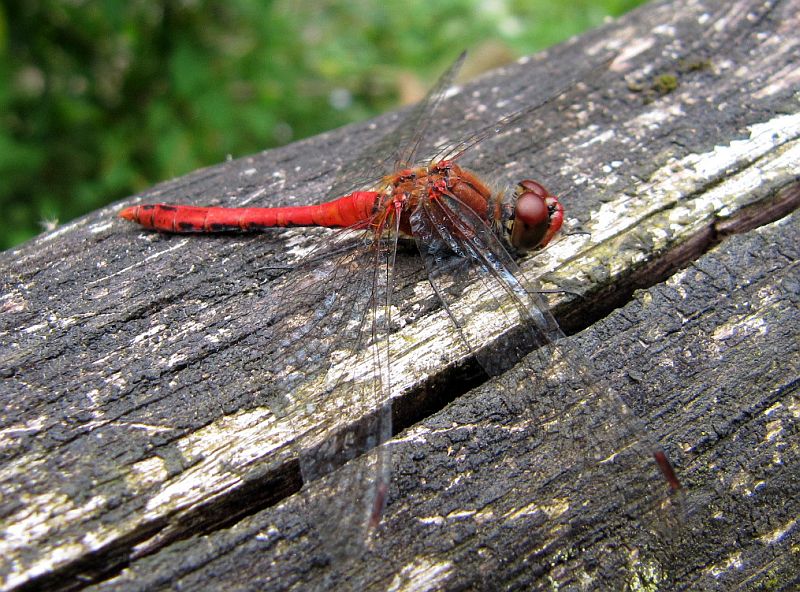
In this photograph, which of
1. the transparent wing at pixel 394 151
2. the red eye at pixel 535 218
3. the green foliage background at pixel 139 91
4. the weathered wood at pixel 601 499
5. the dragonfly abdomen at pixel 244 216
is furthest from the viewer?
the green foliage background at pixel 139 91

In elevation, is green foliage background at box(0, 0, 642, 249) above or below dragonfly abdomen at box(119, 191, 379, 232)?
above

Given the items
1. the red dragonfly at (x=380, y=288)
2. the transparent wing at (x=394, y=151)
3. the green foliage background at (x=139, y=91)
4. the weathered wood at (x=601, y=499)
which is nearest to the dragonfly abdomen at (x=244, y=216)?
the red dragonfly at (x=380, y=288)

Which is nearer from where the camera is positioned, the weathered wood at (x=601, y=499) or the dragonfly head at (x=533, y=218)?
the weathered wood at (x=601, y=499)

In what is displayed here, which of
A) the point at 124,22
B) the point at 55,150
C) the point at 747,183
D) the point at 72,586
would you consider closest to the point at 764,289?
the point at 747,183

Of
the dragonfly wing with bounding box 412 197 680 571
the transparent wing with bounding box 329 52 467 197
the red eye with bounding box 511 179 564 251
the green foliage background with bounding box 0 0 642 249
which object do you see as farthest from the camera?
the green foliage background with bounding box 0 0 642 249

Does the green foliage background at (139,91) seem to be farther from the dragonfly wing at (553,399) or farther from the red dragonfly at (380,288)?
the dragonfly wing at (553,399)

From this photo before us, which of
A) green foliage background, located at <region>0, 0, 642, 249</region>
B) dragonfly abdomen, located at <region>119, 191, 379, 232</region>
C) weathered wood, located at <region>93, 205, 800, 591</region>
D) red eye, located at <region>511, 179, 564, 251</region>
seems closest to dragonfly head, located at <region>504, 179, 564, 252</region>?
red eye, located at <region>511, 179, 564, 251</region>

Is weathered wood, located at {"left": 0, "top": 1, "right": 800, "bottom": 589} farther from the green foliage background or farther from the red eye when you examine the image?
the green foliage background

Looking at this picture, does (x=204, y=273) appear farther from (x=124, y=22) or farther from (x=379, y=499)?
(x=124, y=22)
